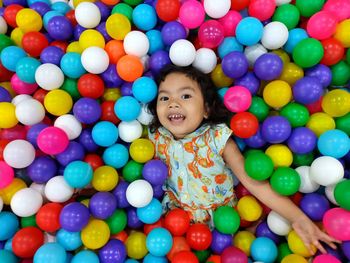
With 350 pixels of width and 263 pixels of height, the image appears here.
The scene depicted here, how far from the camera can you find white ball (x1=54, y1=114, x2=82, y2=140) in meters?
1.21

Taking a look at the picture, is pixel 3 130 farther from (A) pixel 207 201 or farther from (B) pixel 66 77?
(A) pixel 207 201

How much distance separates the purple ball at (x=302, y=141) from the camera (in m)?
1.17

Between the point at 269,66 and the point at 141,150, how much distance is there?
534 mm

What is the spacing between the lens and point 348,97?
3.74ft

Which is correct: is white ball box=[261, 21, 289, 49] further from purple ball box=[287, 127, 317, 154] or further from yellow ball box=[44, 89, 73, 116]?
yellow ball box=[44, 89, 73, 116]

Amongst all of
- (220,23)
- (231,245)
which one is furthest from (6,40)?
(231,245)

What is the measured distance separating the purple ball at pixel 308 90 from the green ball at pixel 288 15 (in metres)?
0.25

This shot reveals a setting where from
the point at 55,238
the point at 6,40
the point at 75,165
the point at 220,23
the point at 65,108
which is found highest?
the point at 220,23

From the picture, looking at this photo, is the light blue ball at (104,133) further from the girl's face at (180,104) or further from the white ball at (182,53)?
the white ball at (182,53)

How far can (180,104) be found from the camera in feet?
4.04

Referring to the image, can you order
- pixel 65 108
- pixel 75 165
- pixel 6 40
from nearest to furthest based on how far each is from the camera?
pixel 75 165, pixel 65 108, pixel 6 40

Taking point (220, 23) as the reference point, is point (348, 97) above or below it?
below

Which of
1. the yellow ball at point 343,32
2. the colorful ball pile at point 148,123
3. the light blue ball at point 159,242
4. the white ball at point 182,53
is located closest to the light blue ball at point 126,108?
the colorful ball pile at point 148,123

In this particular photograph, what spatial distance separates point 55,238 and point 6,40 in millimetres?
790
